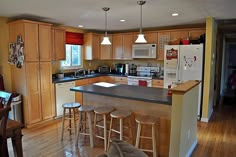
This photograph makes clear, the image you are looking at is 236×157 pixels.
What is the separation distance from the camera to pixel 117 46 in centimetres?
620

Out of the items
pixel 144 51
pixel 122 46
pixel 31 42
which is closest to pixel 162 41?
pixel 144 51

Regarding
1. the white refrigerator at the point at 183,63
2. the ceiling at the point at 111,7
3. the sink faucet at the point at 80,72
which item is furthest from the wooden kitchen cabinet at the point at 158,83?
the sink faucet at the point at 80,72

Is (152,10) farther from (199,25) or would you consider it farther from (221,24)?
(221,24)

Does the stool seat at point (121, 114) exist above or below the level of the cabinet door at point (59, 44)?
below

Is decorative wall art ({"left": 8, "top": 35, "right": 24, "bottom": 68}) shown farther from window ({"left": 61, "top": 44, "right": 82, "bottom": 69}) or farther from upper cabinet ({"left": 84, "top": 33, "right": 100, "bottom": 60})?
upper cabinet ({"left": 84, "top": 33, "right": 100, "bottom": 60})

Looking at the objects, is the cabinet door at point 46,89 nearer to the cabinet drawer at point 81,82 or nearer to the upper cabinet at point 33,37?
the upper cabinet at point 33,37

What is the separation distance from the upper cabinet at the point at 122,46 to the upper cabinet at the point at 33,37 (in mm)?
2387

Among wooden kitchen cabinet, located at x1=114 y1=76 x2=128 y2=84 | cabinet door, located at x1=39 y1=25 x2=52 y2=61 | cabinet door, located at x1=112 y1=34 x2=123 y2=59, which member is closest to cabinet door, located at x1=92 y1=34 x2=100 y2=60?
cabinet door, located at x1=112 y1=34 x2=123 y2=59

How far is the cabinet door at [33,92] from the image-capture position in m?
4.00

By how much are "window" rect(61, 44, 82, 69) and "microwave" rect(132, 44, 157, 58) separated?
1.70 metres

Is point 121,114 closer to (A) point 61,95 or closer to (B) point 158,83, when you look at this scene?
(A) point 61,95

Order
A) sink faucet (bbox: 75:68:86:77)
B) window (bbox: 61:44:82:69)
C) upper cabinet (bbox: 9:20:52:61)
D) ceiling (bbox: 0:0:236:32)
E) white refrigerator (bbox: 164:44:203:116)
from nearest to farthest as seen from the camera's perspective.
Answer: ceiling (bbox: 0:0:236:32)
upper cabinet (bbox: 9:20:52:61)
white refrigerator (bbox: 164:44:203:116)
window (bbox: 61:44:82:69)
sink faucet (bbox: 75:68:86:77)

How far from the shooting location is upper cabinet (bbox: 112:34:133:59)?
19.5 ft

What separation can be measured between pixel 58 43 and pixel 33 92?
1381mm
